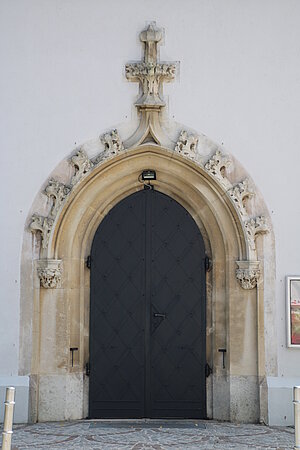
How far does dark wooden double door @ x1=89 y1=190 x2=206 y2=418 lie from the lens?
1031cm

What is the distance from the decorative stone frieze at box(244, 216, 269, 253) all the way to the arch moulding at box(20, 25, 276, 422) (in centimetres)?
1

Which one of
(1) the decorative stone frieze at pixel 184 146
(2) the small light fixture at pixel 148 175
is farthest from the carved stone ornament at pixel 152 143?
(2) the small light fixture at pixel 148 175

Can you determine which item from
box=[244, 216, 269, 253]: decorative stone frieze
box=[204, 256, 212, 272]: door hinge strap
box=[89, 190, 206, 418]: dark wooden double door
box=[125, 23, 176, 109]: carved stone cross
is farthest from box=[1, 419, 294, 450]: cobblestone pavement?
box=[125, 23, 176, 109]: carved stone cross

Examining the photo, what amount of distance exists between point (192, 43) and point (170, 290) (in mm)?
3233

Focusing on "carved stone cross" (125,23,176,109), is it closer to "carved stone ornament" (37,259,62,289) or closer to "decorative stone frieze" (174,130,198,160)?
"decorative stone frieze" (174,130,198,160)

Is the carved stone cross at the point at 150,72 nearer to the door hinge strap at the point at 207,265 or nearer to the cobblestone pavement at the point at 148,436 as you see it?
the door hinge strap at the point at 207,265

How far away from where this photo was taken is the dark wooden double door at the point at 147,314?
10312mm

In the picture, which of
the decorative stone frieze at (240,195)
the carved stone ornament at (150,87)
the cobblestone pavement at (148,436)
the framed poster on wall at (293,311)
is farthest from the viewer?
the carved stone ornament at (150,87)

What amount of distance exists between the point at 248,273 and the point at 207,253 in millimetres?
728

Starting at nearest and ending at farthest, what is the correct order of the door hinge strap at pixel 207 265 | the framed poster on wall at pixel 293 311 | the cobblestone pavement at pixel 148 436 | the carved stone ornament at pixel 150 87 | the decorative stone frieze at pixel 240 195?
the cobblestone pavement at pixel 148 436 < the framed poster on wall at pixel 293 311 < the decorative stone frieze at pixel 240 195 < the carved stone ornament at pixel 150 87 < the door hinge strap at pixel 207 265

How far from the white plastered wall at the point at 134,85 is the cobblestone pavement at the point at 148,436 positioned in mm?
2299

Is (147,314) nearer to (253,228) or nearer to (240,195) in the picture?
(253,228)

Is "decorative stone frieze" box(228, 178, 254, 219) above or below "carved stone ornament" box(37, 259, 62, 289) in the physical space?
above

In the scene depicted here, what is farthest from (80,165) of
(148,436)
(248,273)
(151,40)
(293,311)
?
(148,436)
